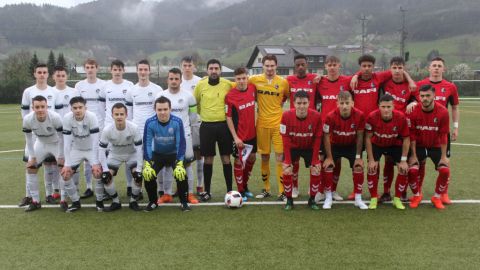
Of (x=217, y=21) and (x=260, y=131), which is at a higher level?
(x=217, y=21)

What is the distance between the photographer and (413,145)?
542 centimetres

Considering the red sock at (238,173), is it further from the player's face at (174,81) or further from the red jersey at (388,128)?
the red jersey at (388,128)

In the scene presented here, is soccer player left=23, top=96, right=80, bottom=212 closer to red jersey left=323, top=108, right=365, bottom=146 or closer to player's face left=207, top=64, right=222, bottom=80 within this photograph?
player's face left=207, top=64, right=222, bottom=80

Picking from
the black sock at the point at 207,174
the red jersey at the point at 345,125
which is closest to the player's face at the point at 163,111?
the black sock at the point at 207,174

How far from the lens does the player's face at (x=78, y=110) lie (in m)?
5.38

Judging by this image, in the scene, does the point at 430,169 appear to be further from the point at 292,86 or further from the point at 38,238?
the point at 38,238

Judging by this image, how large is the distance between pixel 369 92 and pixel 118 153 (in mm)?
3701

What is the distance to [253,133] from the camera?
5.87 meters

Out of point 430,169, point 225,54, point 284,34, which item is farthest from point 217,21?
point 430,169

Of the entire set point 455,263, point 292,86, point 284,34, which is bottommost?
point 455,263

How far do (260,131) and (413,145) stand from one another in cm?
215

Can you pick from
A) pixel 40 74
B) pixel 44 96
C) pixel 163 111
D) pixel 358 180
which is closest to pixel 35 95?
pixel 44 96

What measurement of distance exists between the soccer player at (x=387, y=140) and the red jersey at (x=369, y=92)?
36 centimetres

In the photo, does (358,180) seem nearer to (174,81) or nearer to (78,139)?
(174,81)
